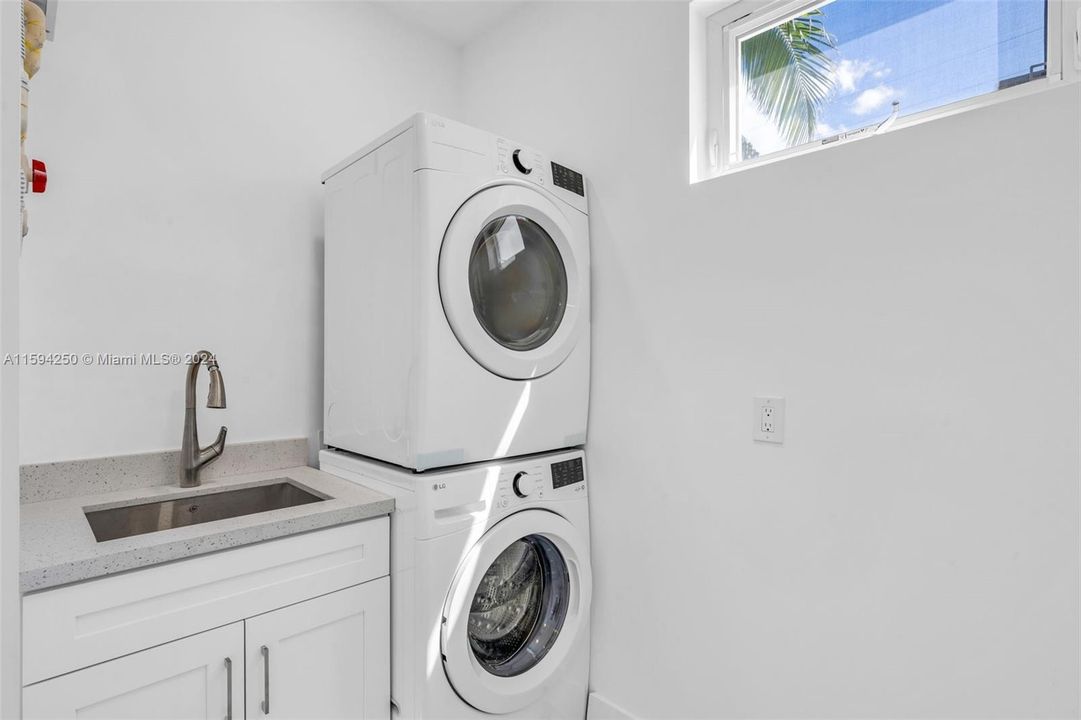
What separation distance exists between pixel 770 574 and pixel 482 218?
1265 millimetres

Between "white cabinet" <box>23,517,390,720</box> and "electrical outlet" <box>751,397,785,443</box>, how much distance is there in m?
1.06

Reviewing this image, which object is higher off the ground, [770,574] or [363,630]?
[770,574]

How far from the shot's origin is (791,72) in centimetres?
159

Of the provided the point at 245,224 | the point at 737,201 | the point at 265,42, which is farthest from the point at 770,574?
the point at 265,42

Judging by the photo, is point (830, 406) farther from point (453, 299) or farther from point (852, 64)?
point (453, 299)

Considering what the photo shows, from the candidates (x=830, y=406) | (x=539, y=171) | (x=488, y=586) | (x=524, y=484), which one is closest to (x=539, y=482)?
(x=524, y=484)

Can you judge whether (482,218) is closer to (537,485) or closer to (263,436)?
(537,485)

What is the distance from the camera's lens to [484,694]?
1602 millimetres

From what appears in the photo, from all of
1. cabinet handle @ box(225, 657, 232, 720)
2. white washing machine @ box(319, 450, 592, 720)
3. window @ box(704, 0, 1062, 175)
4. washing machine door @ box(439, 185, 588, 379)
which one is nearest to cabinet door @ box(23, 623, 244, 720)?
cabinet handle @ box(225, 657, 232, 720)

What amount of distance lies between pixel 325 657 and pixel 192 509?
2.05 feet

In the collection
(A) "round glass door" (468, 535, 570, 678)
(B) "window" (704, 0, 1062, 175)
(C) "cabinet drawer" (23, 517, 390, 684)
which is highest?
(B) "window" (704, 0, 1062, 175)

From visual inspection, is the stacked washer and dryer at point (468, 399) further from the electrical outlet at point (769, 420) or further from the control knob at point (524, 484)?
the electrical outlet at point (769, 420)

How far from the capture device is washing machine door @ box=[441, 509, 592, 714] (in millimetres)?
1561

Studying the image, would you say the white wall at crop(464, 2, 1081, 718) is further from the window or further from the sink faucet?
the sink faucet
